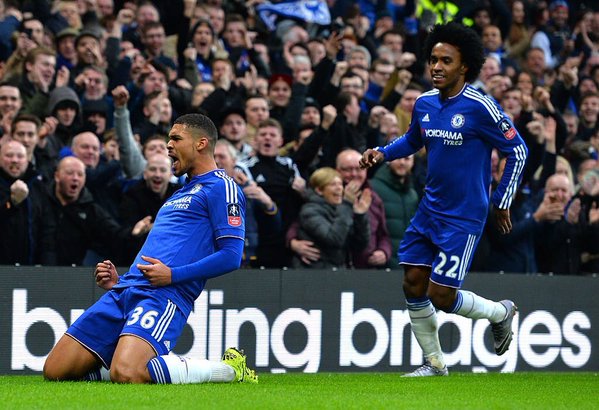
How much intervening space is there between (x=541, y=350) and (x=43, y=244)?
503 cm

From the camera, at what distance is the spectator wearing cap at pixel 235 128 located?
43.7ft

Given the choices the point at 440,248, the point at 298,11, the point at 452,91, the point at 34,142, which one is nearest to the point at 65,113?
the point at 34,142

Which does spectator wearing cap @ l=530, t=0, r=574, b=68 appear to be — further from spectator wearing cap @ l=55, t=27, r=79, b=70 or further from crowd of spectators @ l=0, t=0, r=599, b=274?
spectator wearing cap @ l=55, t=27, r=79, b=70

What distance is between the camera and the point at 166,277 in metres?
8.62

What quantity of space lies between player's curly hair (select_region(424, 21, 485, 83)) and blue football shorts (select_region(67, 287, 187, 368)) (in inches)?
119

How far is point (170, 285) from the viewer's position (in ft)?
29.0

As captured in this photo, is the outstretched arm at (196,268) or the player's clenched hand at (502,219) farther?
the player's clenched hand at (502,219)

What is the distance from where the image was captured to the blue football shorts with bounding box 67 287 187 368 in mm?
8703

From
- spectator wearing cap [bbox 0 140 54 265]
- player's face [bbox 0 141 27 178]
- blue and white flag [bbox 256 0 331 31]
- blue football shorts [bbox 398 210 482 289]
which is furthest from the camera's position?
blue and white flag [bbox 256 0 331 31]

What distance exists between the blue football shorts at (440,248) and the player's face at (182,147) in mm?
2006

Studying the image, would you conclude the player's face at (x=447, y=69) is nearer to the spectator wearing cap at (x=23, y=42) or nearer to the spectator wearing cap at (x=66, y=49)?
the spectator wearing cap at (x=23, y=42)

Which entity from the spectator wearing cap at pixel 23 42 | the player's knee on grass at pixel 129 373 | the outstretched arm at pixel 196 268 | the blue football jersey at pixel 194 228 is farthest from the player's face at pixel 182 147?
the spectator wearing cap at pixel 23 42

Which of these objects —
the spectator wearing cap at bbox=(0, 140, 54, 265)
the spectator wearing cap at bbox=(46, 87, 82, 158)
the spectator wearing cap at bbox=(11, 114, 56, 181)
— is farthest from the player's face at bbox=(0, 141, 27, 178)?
the spectator wearing cap at bbox=(46, 87, 82, 158)

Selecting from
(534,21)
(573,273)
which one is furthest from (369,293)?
(534,21)
